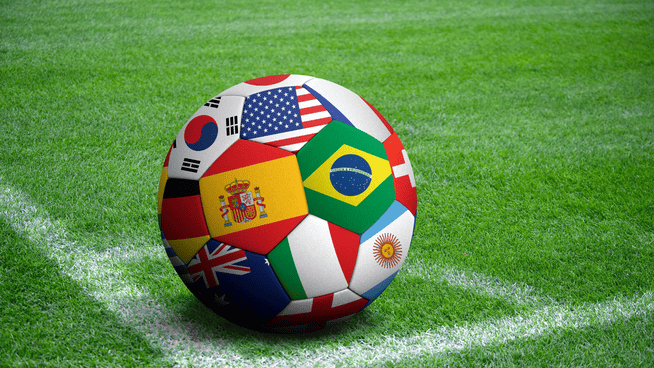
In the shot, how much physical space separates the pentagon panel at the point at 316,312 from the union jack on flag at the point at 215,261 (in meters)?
0.26

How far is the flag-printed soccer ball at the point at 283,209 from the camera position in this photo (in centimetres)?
221

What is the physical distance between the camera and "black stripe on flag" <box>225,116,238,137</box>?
7.61 ft

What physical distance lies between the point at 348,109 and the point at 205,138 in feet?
2.04

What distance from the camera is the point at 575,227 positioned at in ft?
11.8

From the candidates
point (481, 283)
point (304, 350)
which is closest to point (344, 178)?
point (304, 350)

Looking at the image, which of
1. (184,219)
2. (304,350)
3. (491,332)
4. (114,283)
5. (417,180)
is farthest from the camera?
(417,180)

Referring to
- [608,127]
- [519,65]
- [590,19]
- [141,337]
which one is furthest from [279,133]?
[590,19]

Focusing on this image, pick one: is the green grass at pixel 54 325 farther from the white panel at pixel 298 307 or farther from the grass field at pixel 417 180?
the white panel at pixel 298 307

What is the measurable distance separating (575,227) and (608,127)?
2.29 m

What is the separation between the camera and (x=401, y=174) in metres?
2.48

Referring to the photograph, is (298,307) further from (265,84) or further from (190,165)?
(265,84)

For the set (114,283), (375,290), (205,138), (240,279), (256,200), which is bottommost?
(114,283)

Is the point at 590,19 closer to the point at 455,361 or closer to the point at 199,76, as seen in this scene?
the point at 199,76

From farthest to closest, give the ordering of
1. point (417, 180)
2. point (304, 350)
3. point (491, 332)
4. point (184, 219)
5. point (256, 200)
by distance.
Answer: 1. point (417, 180)
2. point (491, 332)
3. point (304, 350)
4. point (184, 219)
5. point (256, 200)
